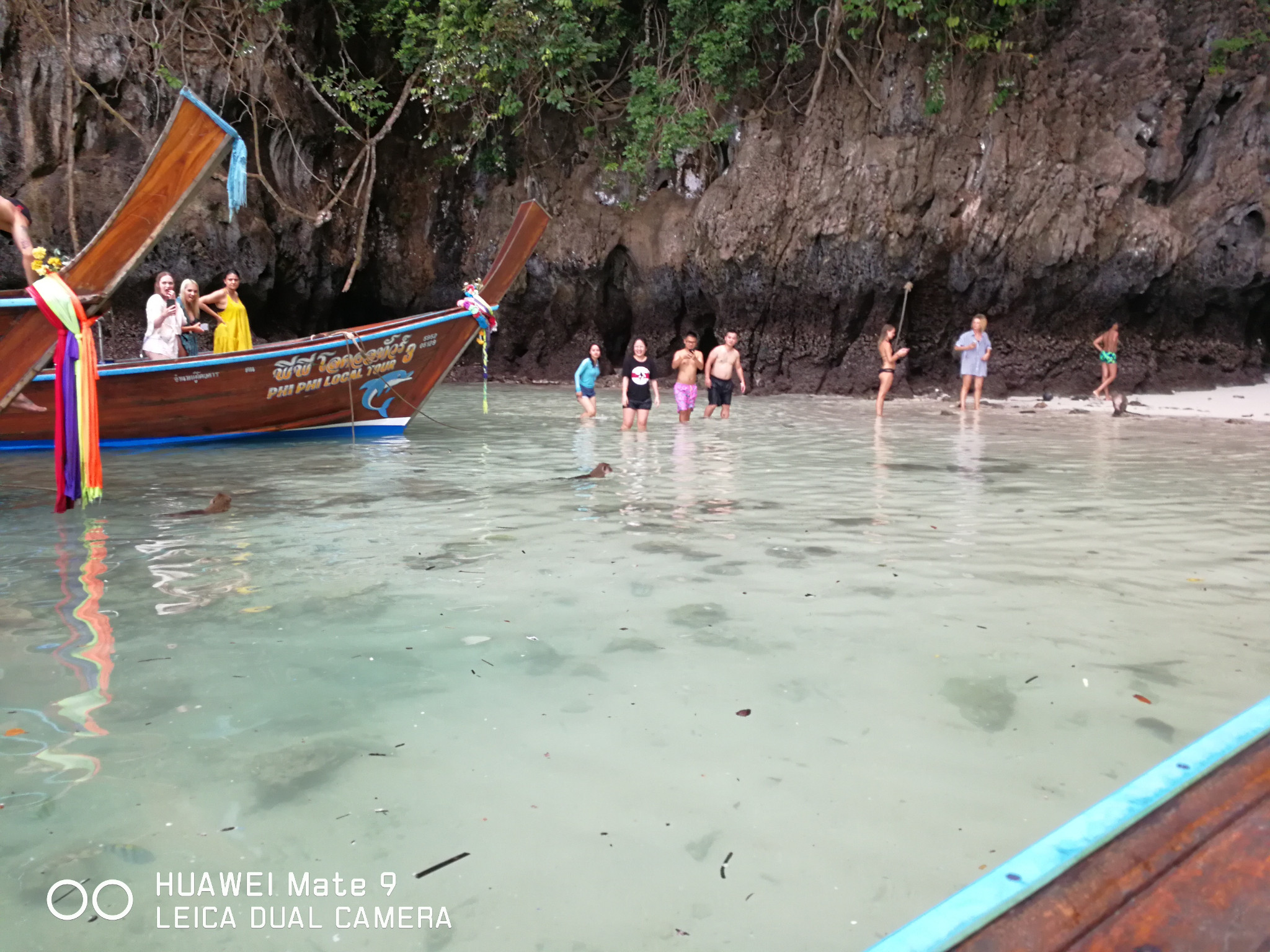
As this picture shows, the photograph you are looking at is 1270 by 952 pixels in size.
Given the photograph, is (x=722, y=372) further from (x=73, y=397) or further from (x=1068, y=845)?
(x=1068, y=845)

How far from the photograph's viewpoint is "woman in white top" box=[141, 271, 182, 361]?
369 inches

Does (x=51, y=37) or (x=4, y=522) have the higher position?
(x=51, y=37)

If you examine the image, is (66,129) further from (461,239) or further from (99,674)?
(99,674)

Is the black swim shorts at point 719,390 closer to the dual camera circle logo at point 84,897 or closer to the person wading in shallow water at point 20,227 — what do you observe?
the person wading in shallow water at point 20,227

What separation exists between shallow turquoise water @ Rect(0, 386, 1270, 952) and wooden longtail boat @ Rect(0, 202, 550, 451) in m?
2.55

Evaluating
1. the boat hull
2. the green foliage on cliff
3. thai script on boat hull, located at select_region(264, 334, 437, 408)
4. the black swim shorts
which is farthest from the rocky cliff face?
thai script on boat hull, located at select_region(264, 334, 437, 408)

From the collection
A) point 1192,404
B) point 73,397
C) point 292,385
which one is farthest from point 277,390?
point 1192,404

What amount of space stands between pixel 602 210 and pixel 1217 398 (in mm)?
11704

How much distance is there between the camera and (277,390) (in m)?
9.27

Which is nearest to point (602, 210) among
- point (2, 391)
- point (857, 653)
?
point (2, 391)

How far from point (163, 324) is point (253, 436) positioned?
1409 mm

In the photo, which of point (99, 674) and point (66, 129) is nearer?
point (99, 674)

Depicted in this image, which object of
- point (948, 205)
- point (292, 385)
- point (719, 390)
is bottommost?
point (719, 390)

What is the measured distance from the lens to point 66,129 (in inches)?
635
